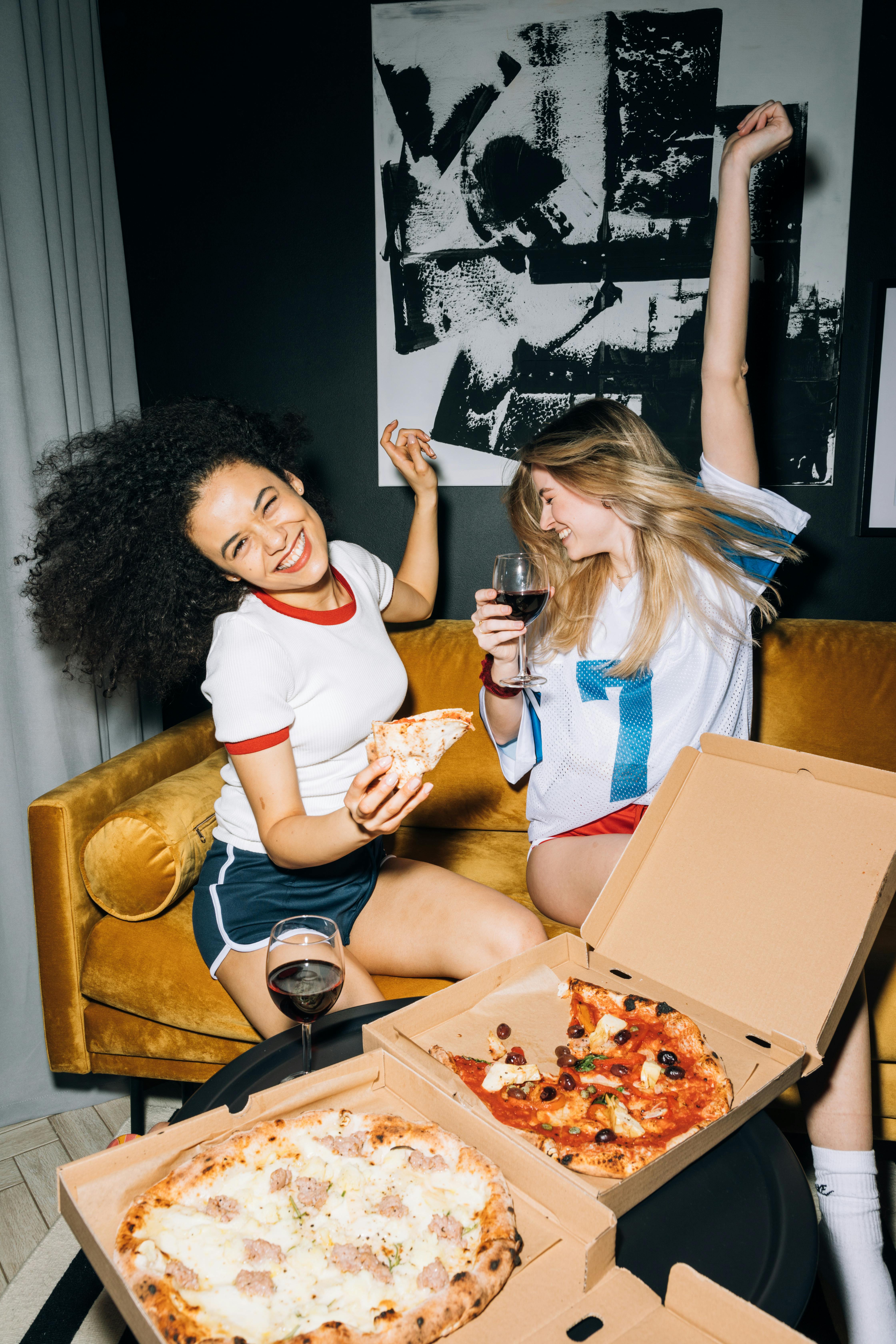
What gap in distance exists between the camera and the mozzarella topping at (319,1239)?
2.55 ft

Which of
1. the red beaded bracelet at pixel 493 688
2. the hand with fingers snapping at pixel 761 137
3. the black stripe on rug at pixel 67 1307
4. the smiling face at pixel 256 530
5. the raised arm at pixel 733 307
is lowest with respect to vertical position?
the black stripe on rug at pixel 67 1307

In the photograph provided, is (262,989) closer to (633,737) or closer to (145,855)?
(145,855)

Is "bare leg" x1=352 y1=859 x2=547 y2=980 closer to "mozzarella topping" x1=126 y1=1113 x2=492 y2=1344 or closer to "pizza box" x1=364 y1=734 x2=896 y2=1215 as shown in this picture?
"pizza box" x1=364 y1=734 x2=896 y2=1215

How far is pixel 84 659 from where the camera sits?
7.38 feet

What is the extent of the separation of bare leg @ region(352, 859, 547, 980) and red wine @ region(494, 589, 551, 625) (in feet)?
1.94

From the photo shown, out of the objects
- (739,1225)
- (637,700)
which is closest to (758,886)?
(739,1225)

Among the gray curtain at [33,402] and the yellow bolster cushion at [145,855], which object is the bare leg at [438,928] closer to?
the yellow bolster cushion at [145,855]

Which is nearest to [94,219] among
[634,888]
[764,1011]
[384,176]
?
[384,176]

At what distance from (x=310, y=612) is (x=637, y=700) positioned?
2.60 feet

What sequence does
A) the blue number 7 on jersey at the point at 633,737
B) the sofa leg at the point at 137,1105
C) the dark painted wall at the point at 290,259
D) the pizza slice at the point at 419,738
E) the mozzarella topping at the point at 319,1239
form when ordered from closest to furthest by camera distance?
the mozzarella topping at the point at 319,1239, the pizza slice at the point at 419,738, the blue number 7 on jersey at the point at 633,737, the sofa leg at the point at 137,1105, the dark painted wall at the point at 290,259

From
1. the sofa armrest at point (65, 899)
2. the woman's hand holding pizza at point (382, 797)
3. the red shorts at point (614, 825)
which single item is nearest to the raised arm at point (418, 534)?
the red shorts at point (614, 825)

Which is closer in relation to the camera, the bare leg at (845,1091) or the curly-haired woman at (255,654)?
the bare leg at (845,1091)

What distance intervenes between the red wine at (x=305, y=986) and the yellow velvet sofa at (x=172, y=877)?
805mm

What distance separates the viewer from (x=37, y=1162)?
7.22 feet
